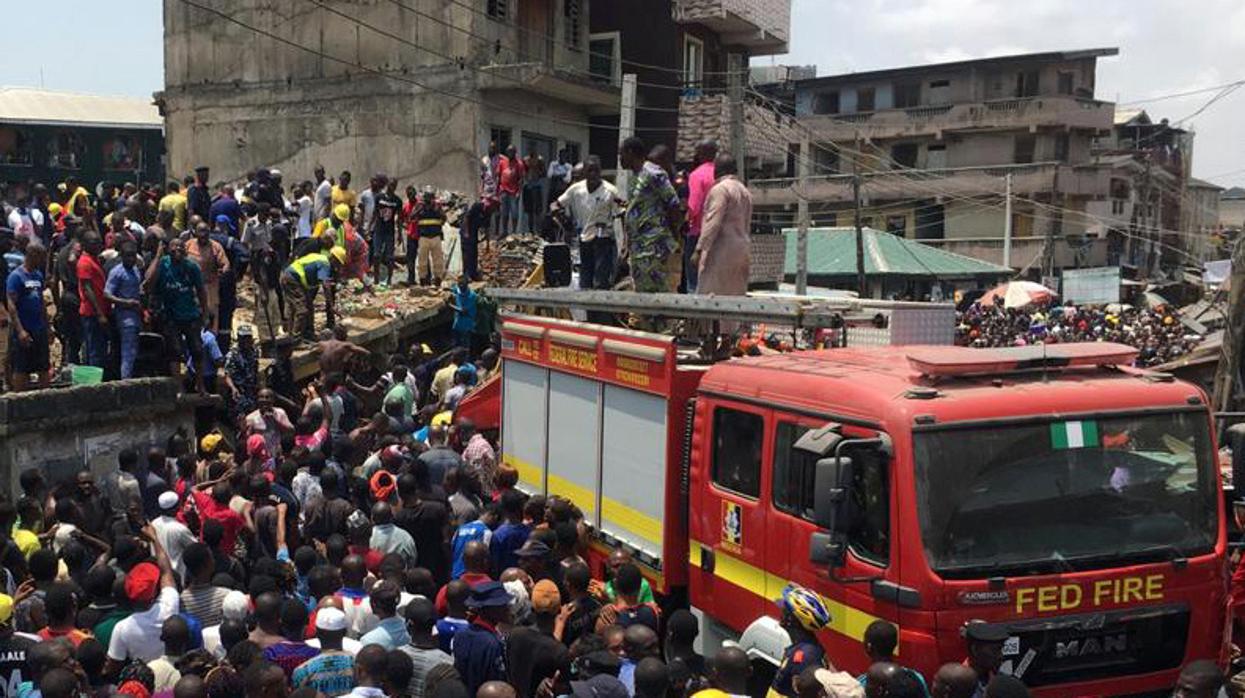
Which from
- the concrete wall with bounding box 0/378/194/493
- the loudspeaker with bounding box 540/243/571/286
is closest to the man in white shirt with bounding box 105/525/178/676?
the concrete wall with bounding box 0/378/194/493

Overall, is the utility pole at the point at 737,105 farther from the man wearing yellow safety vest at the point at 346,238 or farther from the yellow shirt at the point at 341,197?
the man wearing yellow safety vest at the point at 346,238

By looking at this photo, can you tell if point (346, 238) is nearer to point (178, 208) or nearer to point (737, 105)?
point (178, 208)

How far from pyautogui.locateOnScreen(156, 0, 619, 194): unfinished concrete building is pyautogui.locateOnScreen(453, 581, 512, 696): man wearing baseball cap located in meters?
18.4

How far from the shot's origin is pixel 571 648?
5711 mm

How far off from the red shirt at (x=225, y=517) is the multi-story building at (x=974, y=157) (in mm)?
41638

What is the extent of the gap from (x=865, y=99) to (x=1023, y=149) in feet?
27.1

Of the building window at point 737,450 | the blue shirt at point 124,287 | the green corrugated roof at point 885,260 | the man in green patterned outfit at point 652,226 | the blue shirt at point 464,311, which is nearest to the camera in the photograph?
the building window at point 737,450

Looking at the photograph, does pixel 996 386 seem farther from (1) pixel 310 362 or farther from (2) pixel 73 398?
(1) pixel 310 362

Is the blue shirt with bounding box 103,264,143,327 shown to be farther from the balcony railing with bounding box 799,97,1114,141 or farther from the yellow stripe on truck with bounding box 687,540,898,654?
the balcony railing with bounding box 799,97,1114,141

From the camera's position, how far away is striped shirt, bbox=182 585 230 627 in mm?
6152

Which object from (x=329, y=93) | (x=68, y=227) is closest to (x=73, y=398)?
(x=68, y=227)

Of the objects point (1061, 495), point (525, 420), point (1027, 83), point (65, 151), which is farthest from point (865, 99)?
point (1061, 495)

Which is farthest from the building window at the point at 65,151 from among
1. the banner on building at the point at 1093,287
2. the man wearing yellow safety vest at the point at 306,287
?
the banner on building at the point at 1093,287

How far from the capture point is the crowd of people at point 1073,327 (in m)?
24.8
